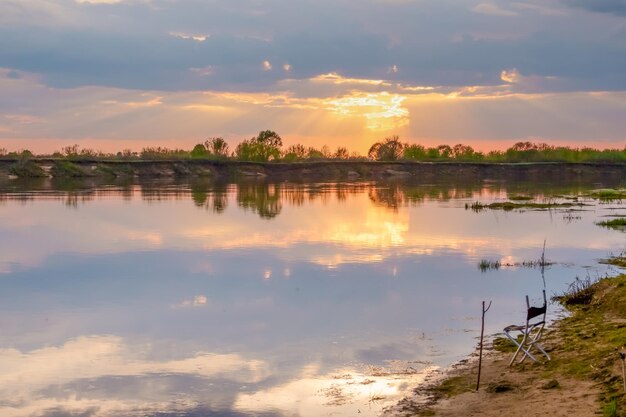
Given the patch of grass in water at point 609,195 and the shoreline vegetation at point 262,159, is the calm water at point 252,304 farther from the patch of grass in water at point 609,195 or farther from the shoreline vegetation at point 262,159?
the shoreline vegetation at point 262,159

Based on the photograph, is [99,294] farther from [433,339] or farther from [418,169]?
[418,169]

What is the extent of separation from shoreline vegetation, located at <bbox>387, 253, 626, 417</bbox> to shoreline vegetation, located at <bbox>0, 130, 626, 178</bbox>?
112m

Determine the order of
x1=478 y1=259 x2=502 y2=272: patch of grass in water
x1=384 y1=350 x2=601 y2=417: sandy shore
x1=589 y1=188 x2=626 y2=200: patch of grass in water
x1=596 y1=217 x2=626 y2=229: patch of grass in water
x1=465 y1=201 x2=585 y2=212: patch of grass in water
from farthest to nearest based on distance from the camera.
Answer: x1=589 y1=188 x2=626 y2=200: patch of grass in water < x1=465 y1=201 x2=585 y2=212: patch of grass in water < x1=596 y1=217 x2=626 y2=229: patch of grass in water < x1=478 y1=259 x2=502 y2=272: patch of grass in water < x1=384 y1=350 x2=601 y2=417: sandy shore

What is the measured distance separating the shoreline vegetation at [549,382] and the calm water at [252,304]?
82 centimetres

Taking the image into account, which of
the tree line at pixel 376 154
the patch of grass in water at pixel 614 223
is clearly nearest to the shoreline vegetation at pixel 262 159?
the tree line at pixel 376 154

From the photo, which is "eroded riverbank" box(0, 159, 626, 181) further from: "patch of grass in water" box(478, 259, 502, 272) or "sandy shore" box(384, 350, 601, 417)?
"sandy shore" box(384, 350, 601, 417)

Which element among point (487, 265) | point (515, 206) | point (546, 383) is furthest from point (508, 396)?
point (515, 206)

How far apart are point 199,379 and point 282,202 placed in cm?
5129

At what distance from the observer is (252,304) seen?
2311 centimetres

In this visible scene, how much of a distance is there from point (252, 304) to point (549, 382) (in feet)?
37.4

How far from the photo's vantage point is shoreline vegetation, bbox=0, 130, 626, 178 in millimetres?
122625

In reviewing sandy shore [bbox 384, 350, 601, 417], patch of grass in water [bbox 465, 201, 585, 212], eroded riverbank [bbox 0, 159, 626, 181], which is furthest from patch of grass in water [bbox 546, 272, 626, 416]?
eroded riverbank [bbox 0, 159, 626, 181]

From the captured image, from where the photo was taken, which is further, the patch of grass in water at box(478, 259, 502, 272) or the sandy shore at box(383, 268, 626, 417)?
the patch of grass in water at box(478, 259, 502, 272)

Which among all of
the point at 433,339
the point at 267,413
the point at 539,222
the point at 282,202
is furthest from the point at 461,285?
the point at 282,202
